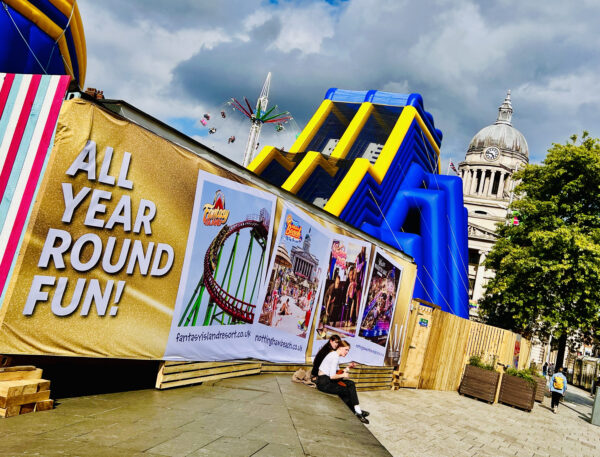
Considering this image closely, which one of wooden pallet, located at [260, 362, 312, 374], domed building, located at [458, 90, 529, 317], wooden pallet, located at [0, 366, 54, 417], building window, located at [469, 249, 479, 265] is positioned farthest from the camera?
domed building, located at [458, 90, 529, 317]

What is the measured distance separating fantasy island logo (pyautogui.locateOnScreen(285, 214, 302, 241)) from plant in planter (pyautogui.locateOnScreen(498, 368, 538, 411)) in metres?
9.27

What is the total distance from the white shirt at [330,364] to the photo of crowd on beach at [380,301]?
395cm

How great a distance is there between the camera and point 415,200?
67.6 ft

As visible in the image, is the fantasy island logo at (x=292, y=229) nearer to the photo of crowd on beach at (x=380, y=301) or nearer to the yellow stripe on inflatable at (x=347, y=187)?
the photo of crowd on beach at (x=380, y=301)

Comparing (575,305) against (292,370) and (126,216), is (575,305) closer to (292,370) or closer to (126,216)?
(292,370)

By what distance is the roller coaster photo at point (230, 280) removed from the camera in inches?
256

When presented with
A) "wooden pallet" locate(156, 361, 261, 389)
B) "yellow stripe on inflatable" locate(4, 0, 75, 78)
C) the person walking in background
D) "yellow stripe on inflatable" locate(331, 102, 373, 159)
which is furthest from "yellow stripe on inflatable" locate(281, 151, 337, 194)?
"wooden pallet" locate(156, 361, 261, 389)

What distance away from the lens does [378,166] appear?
18875 millimetres

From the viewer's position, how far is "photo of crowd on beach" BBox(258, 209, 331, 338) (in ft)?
26.6

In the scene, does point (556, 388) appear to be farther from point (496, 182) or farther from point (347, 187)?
point (496, 182)

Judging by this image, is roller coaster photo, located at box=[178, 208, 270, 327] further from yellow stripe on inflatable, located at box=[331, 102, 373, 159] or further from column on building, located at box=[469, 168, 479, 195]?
column on building, located at box=[469, 168, 479, 195]

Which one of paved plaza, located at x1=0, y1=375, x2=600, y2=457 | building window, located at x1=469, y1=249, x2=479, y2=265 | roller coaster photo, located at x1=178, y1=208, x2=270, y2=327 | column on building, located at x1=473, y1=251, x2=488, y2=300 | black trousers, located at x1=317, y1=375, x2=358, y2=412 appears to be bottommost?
paved plaza, located at x1=0, y1=375, x2=600, y2=457

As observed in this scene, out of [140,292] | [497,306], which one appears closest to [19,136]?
[140,292]

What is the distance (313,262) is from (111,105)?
15.8 feet
